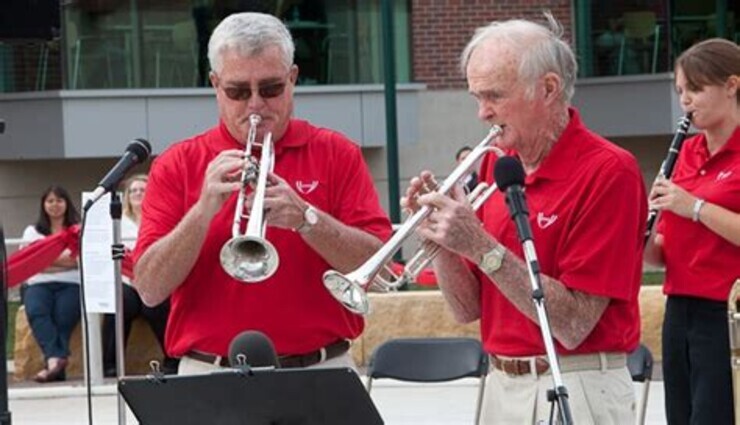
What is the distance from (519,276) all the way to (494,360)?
49 centimetres

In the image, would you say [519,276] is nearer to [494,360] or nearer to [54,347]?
[494,360]

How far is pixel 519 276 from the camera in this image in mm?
4793

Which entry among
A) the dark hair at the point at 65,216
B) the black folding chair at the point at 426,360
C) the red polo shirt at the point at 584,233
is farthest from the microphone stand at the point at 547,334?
the dark hair at the point at 65,216

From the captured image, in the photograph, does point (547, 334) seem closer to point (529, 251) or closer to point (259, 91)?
point (529, 251)

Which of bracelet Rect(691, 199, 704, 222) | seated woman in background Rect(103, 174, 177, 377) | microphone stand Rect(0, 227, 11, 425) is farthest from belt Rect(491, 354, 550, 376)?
seated woman in background Rect(103, 174, 177, 377)

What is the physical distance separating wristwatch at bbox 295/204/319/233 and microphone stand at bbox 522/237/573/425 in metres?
0.87

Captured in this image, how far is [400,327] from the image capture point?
44.1 feet

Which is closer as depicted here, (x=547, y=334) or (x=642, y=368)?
(x=547, y=334)

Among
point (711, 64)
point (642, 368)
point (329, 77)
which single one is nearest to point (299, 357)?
point (711, 64)

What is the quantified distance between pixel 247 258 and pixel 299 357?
49cm

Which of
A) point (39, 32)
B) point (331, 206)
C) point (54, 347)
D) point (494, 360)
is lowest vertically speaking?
point (54, 347)

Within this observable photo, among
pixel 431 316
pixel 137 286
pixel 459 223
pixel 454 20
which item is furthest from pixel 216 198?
pixel 454 20

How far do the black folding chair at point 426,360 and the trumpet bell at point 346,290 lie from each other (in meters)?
4.34

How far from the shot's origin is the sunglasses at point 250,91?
5336 mm
